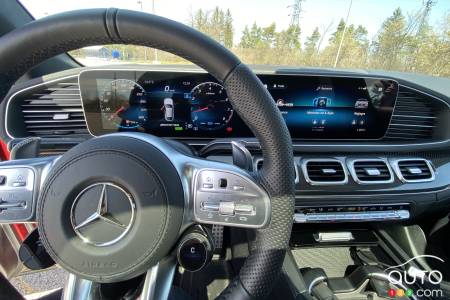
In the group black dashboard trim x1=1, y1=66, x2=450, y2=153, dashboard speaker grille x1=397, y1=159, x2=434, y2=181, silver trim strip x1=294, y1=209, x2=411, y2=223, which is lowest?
silver trim strip x1=294, y1=209, x2=411, y2=223

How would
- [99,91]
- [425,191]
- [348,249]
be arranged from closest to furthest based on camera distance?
1. [99,91]
2. [425,191]
3. [348,249]

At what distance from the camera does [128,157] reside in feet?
2.46

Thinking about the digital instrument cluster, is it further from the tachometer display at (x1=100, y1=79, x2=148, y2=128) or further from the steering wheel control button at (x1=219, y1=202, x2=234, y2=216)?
the steering wheel control button at (x1=219, y1=202, x2=234, y2=216)

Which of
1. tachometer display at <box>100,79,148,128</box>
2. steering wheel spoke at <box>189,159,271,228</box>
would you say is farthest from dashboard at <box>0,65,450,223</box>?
steering wheel spoke at <box>189,159,271,228</box>

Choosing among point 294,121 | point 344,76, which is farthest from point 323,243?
point 344,76

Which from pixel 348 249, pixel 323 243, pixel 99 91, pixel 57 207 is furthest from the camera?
pixel 348 249

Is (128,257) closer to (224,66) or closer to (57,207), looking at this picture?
(57,207)

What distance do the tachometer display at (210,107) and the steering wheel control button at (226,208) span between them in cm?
122

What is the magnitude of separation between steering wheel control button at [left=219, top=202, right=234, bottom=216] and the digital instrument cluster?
1202 mm

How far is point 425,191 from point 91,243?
196 cm

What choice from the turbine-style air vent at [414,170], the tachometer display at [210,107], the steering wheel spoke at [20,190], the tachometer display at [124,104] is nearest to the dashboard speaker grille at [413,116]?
the turbine-style air vent at [414,170]

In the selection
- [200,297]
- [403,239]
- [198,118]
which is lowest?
[200,297]

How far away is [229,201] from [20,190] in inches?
19.3

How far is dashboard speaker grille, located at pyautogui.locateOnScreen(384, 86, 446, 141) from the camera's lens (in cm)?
210
